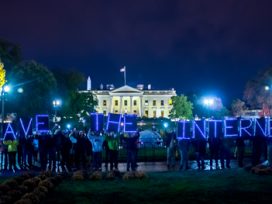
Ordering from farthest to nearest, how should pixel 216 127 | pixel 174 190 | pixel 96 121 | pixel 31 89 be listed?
pixel 31 89 < pixel 216 127 < pixel 96 121 < pixel 174 190

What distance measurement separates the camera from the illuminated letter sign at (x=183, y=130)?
1151 inches

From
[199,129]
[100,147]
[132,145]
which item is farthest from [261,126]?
[100,147]

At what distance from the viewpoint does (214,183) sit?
21891mm

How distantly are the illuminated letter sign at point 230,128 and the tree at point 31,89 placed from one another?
5726cm

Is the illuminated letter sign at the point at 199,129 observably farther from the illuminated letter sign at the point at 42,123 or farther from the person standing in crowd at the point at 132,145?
the illuminated letter sign at the point at 42,123

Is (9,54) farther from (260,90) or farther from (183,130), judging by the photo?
(183,130)

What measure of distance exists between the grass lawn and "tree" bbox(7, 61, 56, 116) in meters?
61.0

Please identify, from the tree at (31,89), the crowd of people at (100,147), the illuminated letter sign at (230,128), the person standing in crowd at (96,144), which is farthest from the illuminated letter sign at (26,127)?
the tree at (31,89)

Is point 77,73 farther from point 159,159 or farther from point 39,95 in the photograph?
point 159,159

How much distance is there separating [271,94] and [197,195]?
89.1m

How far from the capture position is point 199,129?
2947 centimetres

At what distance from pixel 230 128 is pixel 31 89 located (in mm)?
58956

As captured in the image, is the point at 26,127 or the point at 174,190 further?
the point at 26,127

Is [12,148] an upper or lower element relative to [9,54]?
lower
